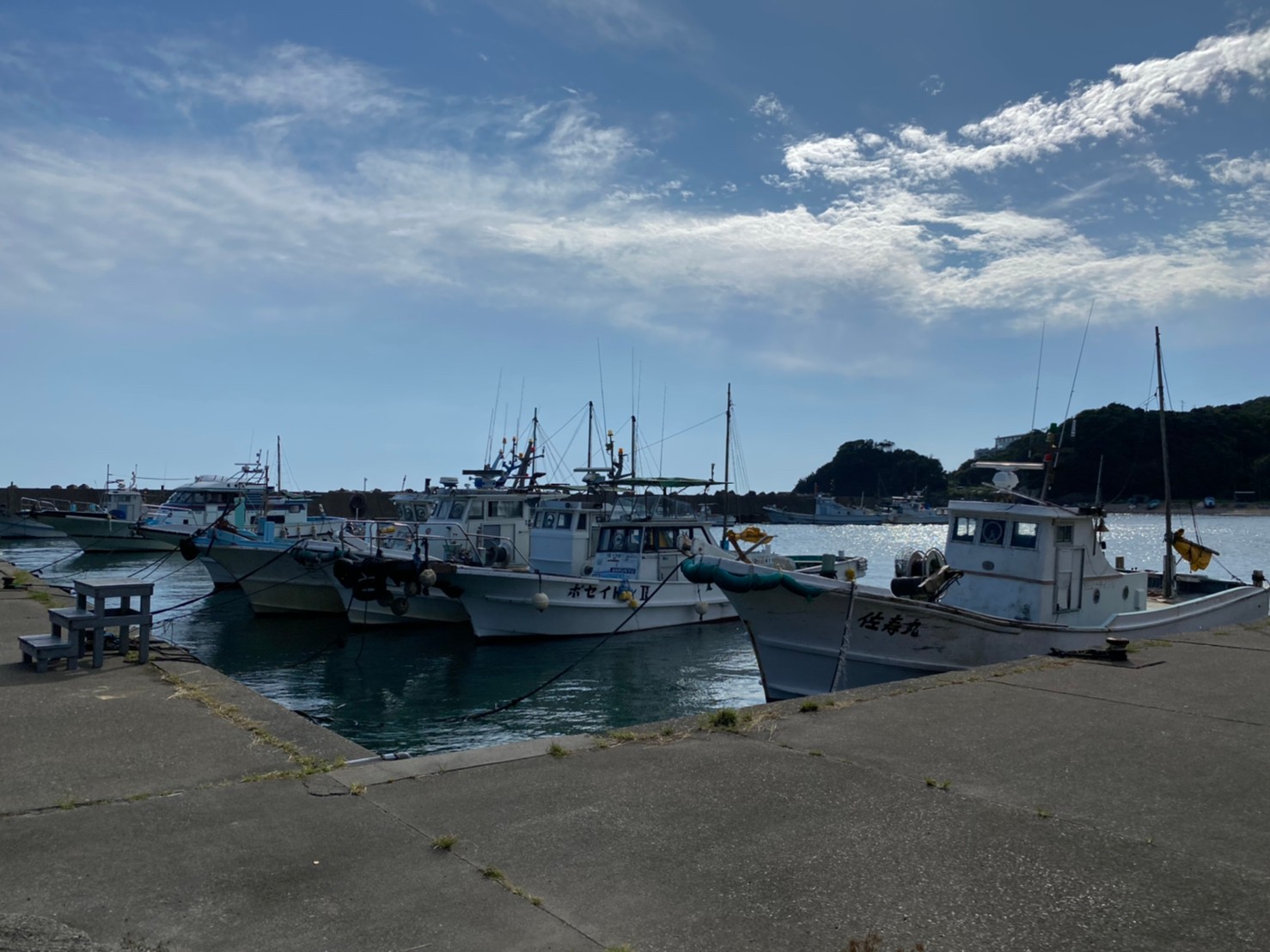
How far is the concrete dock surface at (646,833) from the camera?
369 centimetres

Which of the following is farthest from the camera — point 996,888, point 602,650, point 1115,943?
point 602,650

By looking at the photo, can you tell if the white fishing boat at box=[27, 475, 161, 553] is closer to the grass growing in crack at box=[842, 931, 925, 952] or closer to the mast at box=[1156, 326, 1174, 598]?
the mast at box=[1156, 326, 1174, 598]

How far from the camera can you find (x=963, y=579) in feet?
47.4

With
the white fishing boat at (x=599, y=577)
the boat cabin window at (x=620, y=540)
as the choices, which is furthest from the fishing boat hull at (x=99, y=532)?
the boat cabin window at (x=620, y=540)

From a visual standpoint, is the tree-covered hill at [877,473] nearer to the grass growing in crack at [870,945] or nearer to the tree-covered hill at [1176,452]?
the tree-covered hill at [1176,452]

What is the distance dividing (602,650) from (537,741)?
14.4 metres

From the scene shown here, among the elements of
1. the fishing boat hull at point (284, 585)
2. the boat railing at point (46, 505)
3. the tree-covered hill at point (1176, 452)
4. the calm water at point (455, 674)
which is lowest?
the calm water at point (455, 674)

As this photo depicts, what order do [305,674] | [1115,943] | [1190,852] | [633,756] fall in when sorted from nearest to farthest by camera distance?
[1115,943], [1190,852], [633,756], [305,674]

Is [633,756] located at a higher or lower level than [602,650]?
higher

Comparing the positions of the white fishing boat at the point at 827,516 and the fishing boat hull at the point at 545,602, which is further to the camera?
the white fishing boat at the point at 827,516

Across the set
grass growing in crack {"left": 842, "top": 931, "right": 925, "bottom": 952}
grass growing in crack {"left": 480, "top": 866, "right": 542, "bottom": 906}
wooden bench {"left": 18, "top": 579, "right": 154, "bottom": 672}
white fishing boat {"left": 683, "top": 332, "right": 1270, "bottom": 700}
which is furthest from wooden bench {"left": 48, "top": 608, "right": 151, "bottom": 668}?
grass growing in crack {"left": 842, "top": 931, "right": 925, "bottom": 952}

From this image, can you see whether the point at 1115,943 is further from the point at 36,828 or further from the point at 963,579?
the point at 963,579

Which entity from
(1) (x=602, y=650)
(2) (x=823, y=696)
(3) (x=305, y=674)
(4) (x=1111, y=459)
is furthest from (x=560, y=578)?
(4) (x=1111, y=459)

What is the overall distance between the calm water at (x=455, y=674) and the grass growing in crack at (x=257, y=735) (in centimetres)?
457
